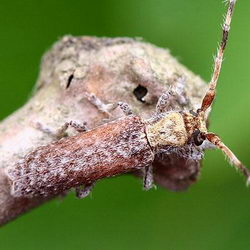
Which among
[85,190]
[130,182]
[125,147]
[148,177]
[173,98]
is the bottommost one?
[130,182]

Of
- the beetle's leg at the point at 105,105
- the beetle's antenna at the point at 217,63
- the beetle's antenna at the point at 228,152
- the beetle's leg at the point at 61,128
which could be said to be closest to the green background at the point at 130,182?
the beetle's antenna at the point at 217,63

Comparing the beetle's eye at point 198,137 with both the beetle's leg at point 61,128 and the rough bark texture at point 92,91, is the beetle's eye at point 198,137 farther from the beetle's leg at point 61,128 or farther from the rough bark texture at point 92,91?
the beetle's leg at point 61,128

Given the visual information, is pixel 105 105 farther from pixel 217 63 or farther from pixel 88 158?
pixel 217 63

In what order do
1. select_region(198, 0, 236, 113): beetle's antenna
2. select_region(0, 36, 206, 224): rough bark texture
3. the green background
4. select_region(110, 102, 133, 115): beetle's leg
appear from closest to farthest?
select_region(0, 36, 206, 224): rough bark texture → select_region(110, 102, 133, 115): beetle's leg → select_region(198, 0, 236, 113): beetle's antenna → the green background

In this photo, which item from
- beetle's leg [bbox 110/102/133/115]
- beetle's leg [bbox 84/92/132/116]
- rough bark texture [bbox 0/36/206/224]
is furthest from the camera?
beetle's leg [bbox 110/102/133/115]

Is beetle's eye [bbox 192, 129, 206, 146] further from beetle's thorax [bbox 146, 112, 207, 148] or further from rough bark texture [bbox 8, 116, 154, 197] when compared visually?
rough bark texture [bbox 8, 116, 154, 197]

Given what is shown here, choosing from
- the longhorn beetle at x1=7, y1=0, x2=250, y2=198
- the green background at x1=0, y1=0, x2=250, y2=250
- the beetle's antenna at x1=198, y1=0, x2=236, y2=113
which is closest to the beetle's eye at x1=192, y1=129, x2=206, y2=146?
the longhorn beetle at x1=7, y1=0, x2=250, y2=198

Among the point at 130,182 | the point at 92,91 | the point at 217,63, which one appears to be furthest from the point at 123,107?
the point at 130,182

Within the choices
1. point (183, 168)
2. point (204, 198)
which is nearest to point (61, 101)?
point (183, 168)
